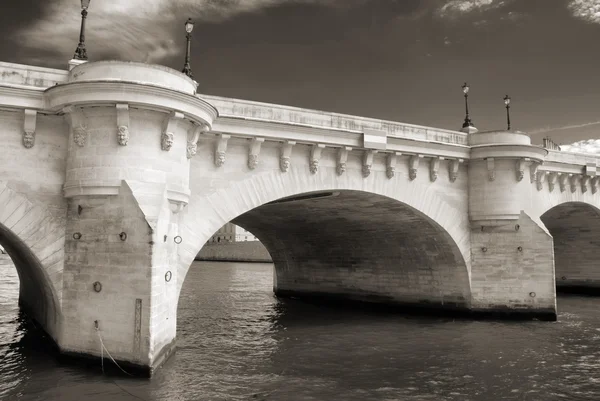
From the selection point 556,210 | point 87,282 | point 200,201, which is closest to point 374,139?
point 200,201

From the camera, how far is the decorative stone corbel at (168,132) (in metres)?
13.3

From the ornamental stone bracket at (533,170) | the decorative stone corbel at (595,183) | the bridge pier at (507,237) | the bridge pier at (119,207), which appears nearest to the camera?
the bridge pier at (119,207)

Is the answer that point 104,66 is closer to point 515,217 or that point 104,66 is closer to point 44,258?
point 44,258

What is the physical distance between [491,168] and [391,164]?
552cm

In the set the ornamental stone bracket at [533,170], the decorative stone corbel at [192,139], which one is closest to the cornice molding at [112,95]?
the decorative stone corbel at [192,139]

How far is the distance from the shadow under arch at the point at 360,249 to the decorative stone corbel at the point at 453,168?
2.45 metres

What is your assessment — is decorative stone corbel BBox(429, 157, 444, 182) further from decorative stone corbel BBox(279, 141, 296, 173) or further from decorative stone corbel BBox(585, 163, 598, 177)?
decorative stone corbel BBox(585, 163, 598, 177)

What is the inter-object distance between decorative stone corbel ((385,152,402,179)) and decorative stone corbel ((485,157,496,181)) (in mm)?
5003

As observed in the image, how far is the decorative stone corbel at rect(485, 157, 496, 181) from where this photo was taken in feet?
72.7

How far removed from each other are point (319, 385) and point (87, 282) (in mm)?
6802

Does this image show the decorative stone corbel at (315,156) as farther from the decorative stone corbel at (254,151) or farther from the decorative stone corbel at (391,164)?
the decorative stone corbel at (391,164)

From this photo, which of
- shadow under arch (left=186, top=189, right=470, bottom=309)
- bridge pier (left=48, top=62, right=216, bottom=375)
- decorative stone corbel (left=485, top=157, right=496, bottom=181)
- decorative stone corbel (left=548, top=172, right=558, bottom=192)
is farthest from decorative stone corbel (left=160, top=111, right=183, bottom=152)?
decorative stone corbel (left=548, top=172, right=558, bottom=192)

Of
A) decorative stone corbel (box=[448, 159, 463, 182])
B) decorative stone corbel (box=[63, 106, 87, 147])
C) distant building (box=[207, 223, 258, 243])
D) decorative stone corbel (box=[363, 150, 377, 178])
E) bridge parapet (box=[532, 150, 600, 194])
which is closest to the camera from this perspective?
decorative stone corbel (box=[63, 106, 87, 147])

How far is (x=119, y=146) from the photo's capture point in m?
12.9
